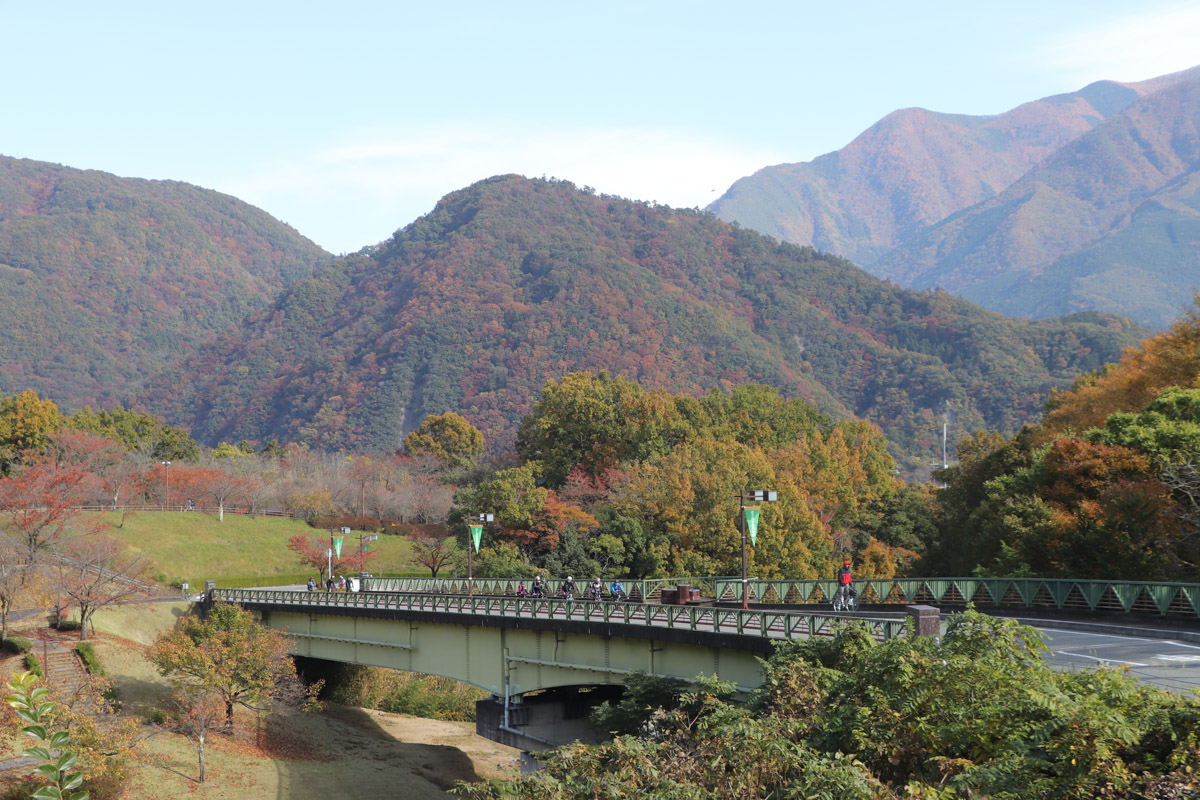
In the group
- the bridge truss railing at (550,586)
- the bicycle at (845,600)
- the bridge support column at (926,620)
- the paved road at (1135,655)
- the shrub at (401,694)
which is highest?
the bridge support column at (926,620)

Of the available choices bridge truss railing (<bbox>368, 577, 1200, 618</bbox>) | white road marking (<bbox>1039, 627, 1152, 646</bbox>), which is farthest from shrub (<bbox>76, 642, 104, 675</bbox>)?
white road marking (<bbox>1039, 627, 1152, 646</bbox>)

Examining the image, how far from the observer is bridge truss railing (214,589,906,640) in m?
25.6

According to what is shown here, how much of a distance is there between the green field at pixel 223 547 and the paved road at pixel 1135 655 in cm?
6018

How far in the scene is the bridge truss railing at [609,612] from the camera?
83.9 feet

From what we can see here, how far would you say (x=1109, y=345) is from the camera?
165750 millimetres

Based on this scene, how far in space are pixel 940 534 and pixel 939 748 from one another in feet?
197

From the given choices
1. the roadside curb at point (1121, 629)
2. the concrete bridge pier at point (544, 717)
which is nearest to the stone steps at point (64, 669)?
the concrete bridge pier at point (544, 717)

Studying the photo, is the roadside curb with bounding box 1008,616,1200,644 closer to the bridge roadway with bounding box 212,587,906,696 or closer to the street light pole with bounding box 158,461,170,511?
the bridge roadway with bounding box 212,587,906,696

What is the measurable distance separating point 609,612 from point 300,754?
1785cm

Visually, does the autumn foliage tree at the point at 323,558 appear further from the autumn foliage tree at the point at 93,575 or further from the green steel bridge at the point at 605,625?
the green steel bridge at the point at 605,625

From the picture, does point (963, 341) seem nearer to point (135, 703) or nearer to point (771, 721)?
point (135, 703)

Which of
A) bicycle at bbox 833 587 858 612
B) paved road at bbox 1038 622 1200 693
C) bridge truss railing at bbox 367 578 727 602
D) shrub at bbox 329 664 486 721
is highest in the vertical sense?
paved road at bbox 1038 622 1200 693

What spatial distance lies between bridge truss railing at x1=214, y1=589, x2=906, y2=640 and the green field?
929 inches

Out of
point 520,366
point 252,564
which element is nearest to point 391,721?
point 252,564
